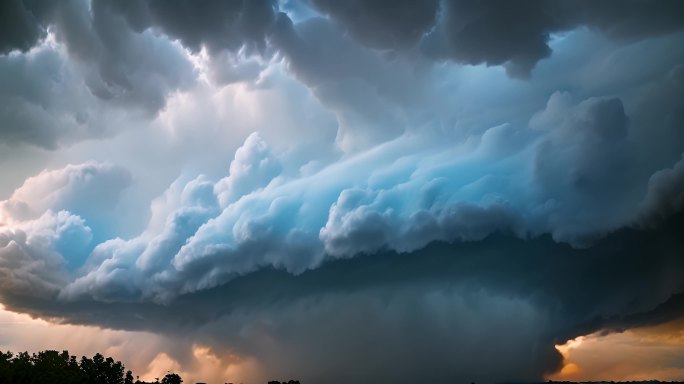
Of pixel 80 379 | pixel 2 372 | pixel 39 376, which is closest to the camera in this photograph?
pixel 2 372

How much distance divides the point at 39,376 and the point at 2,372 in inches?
557

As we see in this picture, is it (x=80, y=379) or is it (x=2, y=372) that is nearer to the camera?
(x=2, y=372)

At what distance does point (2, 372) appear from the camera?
148875mm

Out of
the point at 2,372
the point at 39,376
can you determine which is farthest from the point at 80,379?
the point at 2,372

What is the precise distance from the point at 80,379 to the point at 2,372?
34346 mm

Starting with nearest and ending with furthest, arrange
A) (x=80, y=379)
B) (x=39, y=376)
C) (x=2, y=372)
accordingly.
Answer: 1. (x=2, y=372)
2. (x=39, y=376)
3. (x=80, y=379)

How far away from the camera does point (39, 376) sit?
162 metres

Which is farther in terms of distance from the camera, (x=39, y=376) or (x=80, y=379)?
(x=80, y=379)

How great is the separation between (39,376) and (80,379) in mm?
20226

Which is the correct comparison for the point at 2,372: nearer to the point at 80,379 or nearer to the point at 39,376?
the point at 39,376
